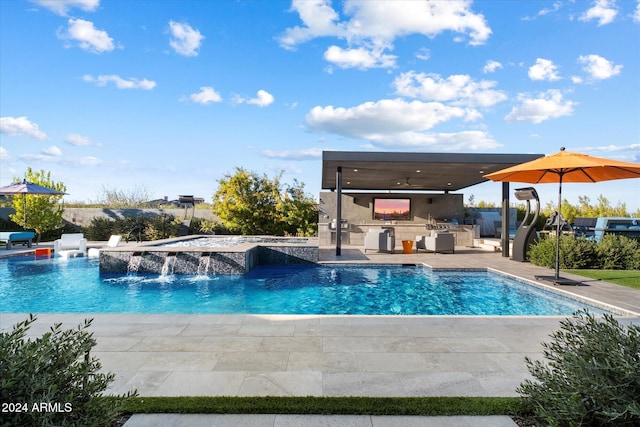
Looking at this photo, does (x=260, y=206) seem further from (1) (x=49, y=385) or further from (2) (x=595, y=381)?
(2) (x=595, y=381)

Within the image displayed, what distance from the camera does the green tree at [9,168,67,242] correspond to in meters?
16.5

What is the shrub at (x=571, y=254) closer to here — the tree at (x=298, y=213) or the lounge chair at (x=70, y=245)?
the tree at (x=298, y=213)

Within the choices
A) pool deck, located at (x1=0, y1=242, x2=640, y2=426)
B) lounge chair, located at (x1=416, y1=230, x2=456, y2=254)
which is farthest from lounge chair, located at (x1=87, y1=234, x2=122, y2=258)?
lounge chair, located at (x1=416, y1=230, x2=456, y2=254)

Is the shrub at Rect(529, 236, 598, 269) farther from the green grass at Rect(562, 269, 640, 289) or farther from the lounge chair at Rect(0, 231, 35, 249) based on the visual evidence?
the lounge chair at Rect(0, 231, 35, 249)

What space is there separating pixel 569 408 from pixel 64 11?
46.2 feet

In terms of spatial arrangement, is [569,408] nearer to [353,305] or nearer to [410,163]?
[353,305]

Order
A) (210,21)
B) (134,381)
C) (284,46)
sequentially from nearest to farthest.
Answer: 1. (134,381)
2. (210,21)
3. (284,46)

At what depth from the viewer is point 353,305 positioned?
6.62 metres

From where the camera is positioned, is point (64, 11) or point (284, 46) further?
point (284, 46)

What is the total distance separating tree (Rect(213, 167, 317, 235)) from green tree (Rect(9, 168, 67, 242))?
26.0ft

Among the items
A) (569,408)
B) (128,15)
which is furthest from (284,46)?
(569,408)

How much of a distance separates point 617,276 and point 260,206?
47.4 ft

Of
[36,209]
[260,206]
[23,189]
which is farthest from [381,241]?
[36,209]

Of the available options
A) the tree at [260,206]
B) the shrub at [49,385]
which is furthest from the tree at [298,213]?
the shrub at [49,385]
